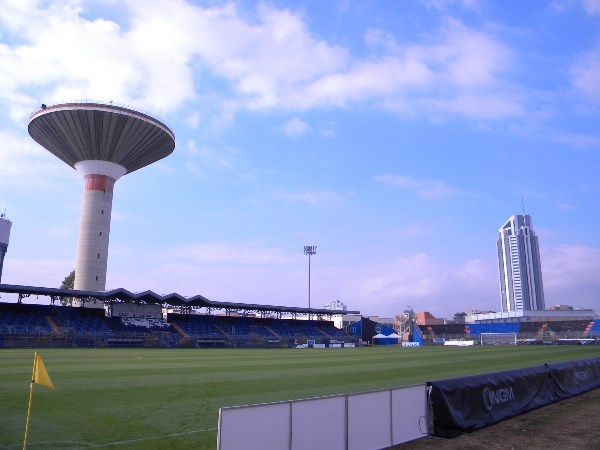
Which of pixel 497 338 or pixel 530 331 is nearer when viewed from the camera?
pixel 497 338

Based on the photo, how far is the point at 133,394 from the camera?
18.6 metres

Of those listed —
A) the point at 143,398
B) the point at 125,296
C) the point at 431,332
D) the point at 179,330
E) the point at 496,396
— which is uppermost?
the point at 125,296

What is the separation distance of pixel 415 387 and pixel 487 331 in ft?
373

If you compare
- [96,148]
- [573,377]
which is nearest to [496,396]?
[573,377]

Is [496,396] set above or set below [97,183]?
below

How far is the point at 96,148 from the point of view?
266 feet

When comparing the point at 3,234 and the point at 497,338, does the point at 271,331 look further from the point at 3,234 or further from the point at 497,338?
the point at 3,234

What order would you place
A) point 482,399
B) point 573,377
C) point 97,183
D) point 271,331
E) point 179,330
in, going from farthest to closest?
point 271,331 < point 97,183 < point 179,330 < point 573,377 < point 482,399

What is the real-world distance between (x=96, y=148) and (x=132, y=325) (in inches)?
1223

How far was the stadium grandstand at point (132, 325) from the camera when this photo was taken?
63.4m

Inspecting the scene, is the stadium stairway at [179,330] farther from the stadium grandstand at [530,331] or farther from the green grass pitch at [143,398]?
the stadium grandstand at [530,331]

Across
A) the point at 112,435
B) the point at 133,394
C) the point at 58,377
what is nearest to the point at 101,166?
the point at 58,377

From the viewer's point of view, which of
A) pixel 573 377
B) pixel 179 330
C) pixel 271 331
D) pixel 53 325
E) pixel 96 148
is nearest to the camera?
pixel 573 377

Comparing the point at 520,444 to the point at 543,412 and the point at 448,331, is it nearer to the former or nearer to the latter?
the point at 543,412
